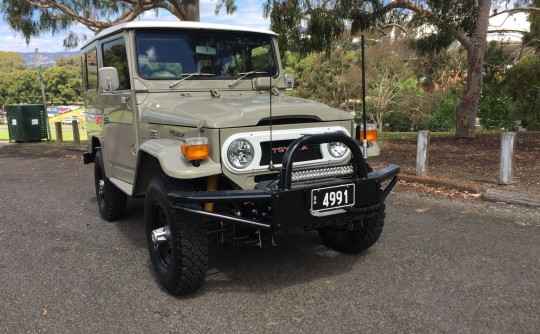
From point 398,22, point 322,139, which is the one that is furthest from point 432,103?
point 322,139

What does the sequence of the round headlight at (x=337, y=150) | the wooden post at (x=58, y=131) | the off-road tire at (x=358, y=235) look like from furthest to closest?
the wooden post at (x=58, y=131) < the off-road tire at (x=358, y=235) < the round headlight at (x=337, y=150)

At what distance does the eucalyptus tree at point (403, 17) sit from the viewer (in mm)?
10047

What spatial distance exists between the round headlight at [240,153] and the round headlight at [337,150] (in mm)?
669

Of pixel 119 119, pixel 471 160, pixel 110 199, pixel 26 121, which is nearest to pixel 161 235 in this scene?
pixel 119 119

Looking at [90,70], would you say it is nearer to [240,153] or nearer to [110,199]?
[110,199]

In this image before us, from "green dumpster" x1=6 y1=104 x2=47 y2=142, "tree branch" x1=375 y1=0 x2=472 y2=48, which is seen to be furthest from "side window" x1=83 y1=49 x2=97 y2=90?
"green dumpster" x1=6 y1=104 x2=47 y2=142

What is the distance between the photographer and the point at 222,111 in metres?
3.44

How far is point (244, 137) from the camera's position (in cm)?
330

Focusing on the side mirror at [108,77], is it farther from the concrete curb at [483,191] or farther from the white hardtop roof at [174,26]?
the concrete curb at [483,191]

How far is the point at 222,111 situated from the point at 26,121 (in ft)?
52.0

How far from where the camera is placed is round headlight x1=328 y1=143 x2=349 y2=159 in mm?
3645

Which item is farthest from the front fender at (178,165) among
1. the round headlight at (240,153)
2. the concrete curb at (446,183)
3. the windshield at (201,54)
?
the concrete curb at (446,183)

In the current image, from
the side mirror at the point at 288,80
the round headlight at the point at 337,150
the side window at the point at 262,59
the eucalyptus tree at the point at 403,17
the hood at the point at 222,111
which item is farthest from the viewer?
the eucalyptus tree at the point at 403,17

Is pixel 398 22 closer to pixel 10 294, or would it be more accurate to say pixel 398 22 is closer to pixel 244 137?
pixel 244 137
